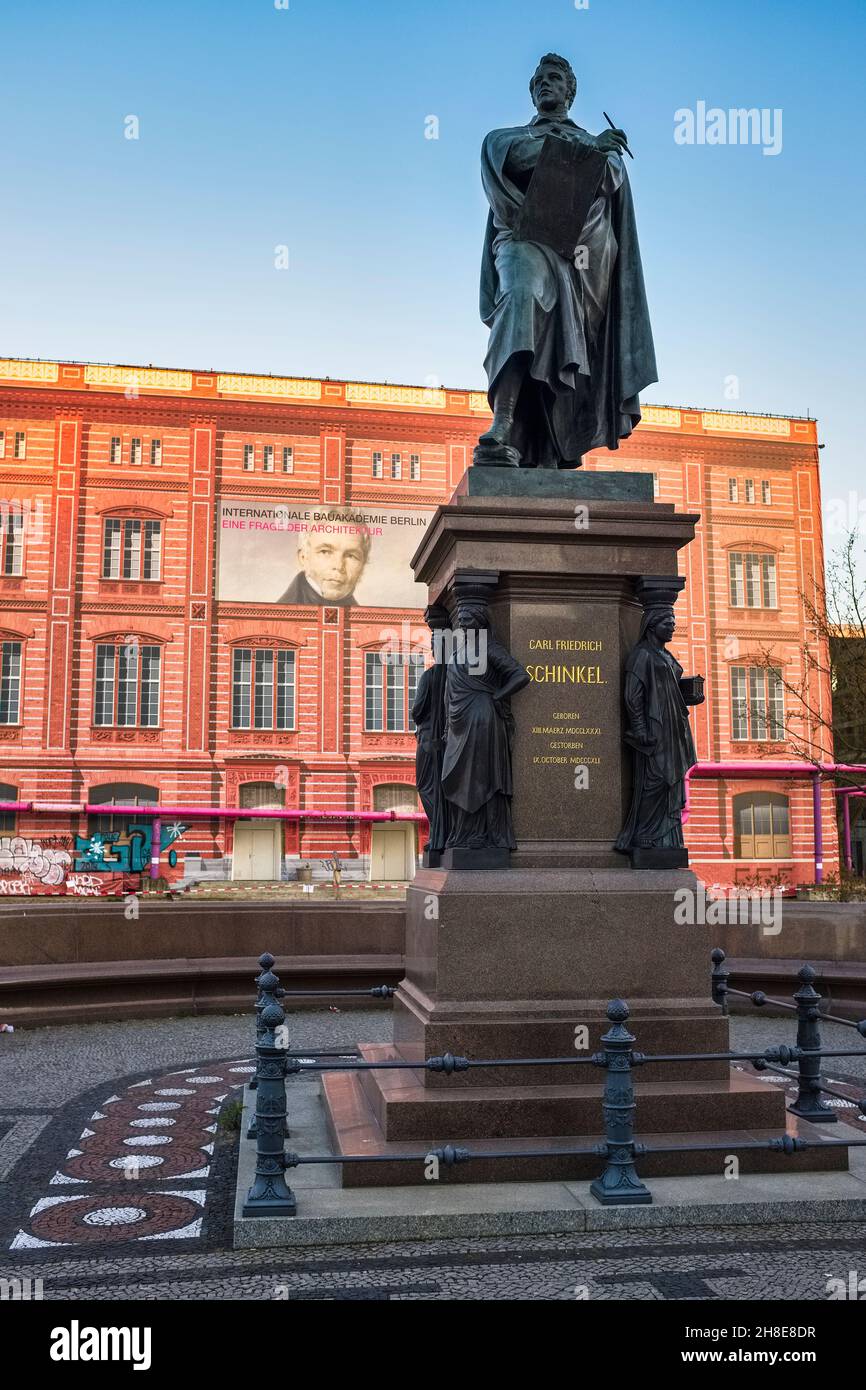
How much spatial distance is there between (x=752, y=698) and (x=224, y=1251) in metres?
43.9

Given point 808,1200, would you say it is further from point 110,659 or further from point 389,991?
point 110,659

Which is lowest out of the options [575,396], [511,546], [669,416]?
[511,546]

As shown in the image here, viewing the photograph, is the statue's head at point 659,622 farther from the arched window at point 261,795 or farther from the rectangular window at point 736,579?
the rectangular window at point 736,579

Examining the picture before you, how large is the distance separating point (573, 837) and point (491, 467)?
7.81 feet

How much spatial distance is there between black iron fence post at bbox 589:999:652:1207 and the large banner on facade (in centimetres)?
3915

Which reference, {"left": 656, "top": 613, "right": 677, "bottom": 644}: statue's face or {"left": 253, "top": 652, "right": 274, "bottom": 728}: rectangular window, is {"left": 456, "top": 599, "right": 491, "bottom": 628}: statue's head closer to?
{"left": 656, "top": 613, "right": 677, "bottom": 644}: statue's face

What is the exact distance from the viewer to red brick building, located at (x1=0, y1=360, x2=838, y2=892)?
138 feet

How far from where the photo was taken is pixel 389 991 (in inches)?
307

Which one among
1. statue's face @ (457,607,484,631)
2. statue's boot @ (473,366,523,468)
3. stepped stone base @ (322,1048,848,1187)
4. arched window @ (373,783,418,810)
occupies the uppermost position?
statue's boot @ (473,366,523,468)

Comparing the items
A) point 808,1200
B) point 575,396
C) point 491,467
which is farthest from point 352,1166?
point 575,396

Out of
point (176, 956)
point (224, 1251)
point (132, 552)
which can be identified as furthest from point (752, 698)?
point (224, 1251)

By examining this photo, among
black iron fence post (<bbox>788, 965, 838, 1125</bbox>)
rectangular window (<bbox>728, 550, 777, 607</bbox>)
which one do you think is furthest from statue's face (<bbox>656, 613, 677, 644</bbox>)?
rectangular window (<bbox>728, 550, 777, 607</bbox>)

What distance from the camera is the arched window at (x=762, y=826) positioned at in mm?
45719

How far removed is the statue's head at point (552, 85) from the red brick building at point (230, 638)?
118ft
